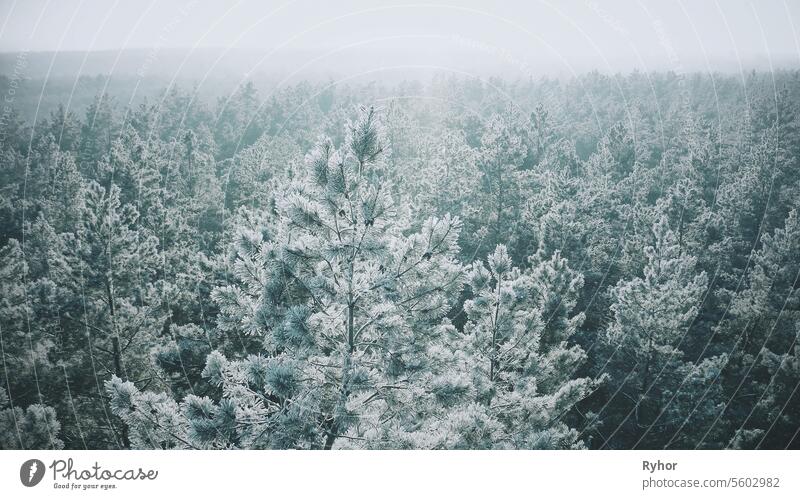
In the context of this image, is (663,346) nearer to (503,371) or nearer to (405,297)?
(503,371)

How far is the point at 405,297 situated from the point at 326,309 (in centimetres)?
101

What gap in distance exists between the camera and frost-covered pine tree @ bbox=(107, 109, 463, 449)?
4984mm

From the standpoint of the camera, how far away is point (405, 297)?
563cm

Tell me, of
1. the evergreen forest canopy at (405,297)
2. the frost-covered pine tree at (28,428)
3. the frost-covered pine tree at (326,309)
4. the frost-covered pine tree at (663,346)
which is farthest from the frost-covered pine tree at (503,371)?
the frost-covered pine tree at (28,428)

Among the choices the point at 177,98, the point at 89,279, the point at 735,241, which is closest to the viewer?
the point at 89,279

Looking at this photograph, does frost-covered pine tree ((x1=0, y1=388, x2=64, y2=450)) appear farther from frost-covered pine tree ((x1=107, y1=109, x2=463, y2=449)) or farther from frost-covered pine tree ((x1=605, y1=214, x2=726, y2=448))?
frost-covered pine tree ((x1=605, y1=214, x2=726, y2=448))

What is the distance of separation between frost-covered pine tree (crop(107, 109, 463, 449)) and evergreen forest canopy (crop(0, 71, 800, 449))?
0.03m

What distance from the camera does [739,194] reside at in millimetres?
18703

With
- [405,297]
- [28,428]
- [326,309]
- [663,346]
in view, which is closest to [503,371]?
[405,297]

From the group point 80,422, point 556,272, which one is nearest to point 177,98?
point 80,422

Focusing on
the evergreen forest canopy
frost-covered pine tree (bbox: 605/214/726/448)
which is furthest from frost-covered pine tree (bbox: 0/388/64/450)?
frost-covered pine tree (bbox: 605/214/726/448)

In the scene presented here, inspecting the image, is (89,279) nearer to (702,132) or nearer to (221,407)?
(221,407)
